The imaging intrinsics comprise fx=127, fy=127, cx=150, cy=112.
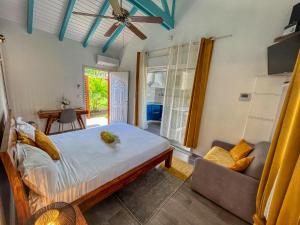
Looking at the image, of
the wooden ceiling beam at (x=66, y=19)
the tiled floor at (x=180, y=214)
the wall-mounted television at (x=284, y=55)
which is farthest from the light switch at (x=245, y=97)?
the wooden ceiling beam at (x=66, y=19)

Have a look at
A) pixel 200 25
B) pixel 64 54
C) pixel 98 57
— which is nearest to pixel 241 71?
pixel 200 25

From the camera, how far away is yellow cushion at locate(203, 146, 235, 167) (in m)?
1.91

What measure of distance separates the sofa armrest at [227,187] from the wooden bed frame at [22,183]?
0.67 metres

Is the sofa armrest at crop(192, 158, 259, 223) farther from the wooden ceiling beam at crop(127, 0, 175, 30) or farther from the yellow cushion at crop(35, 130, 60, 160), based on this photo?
the wooden ceiling beam at crop(127, 0, 175, 30)

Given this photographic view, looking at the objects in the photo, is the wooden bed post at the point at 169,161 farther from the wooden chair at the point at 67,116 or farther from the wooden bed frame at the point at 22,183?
the wooden chair at the point at 67,116

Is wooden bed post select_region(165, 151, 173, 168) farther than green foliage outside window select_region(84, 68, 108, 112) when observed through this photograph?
No

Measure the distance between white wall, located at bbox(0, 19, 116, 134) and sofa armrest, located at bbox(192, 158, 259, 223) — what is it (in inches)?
153

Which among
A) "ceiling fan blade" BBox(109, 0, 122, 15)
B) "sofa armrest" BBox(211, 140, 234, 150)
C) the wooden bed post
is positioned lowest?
the wooden bed post

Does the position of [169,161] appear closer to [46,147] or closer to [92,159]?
[92,159]

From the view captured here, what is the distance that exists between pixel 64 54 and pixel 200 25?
11.6 feet

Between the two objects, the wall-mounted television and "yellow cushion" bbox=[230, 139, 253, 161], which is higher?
the wall-mounted television

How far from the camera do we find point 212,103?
8.79 ft

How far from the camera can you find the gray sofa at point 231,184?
141 cm

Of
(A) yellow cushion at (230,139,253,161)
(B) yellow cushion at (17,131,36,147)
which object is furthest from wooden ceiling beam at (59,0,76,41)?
(A) yellow cushion at (230,139,253,161)
